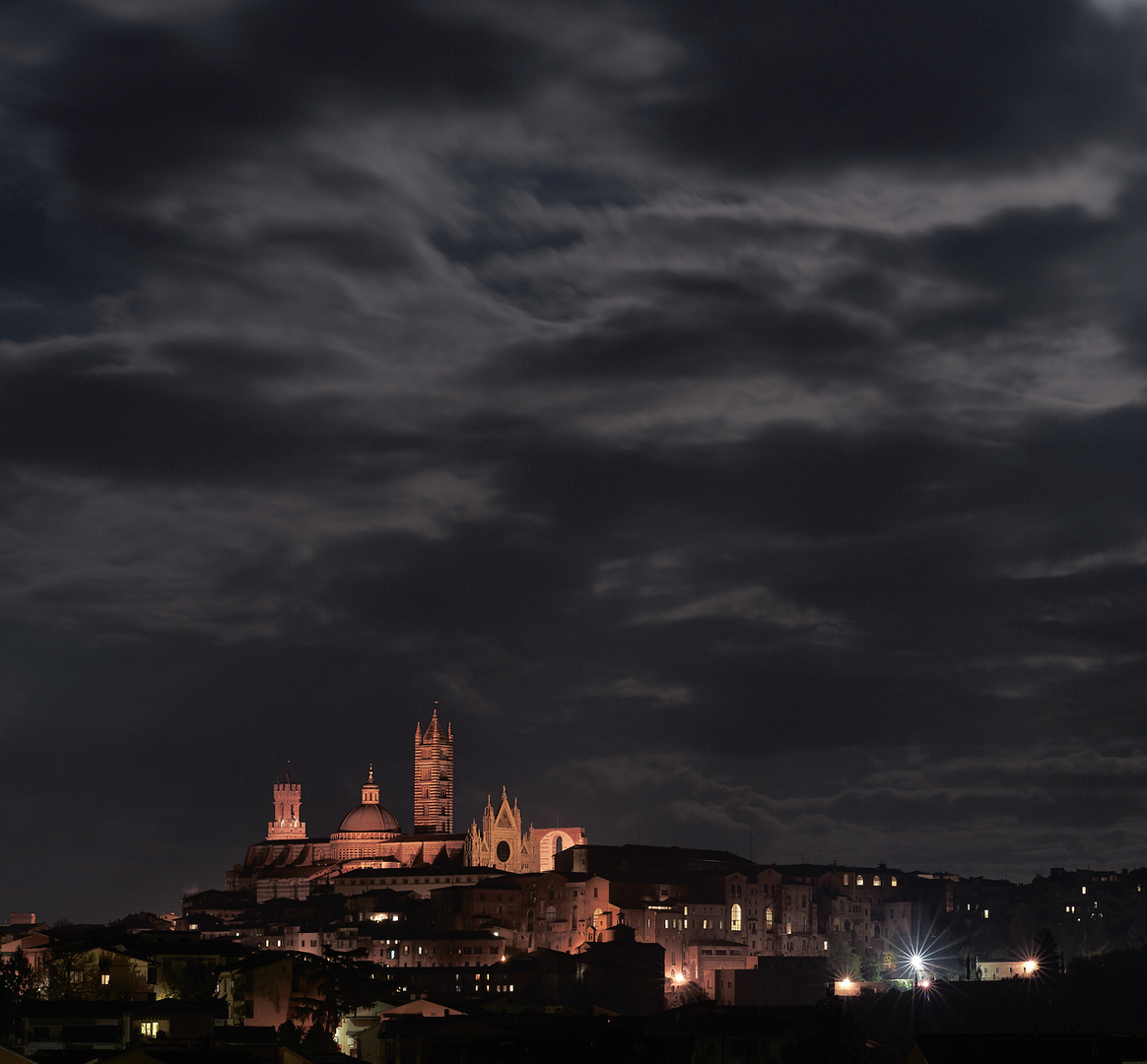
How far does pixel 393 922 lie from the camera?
182250mm

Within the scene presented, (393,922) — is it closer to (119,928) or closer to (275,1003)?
(119,928)

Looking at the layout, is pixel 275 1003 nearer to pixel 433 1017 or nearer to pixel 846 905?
pixel 433 1017

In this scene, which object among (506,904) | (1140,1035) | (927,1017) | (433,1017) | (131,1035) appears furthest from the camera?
(506,904)

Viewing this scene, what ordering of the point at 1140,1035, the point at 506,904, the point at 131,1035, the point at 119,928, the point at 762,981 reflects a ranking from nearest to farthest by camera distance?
1. the point at 1140,1035
2. the point at 131,1035
3. the point at 119,928
4. the point at 762,981
5. the point at 506,904

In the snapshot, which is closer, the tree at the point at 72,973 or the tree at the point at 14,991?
the tree at the point at 14,991

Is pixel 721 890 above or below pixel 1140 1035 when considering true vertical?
above

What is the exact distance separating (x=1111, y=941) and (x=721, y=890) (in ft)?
150

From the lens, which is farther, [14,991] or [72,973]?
[72,973]

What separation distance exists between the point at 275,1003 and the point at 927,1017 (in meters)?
→ 54.8

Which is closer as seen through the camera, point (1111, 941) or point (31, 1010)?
point (31, 1010)

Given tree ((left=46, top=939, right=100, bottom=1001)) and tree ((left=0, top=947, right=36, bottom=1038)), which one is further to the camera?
tree ((left=46, top=939, right=100, bottom=1001))

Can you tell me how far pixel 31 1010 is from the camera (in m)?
81.1

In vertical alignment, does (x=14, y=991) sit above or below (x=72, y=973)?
below

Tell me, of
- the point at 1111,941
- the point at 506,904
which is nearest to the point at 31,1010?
the point at 506,904
